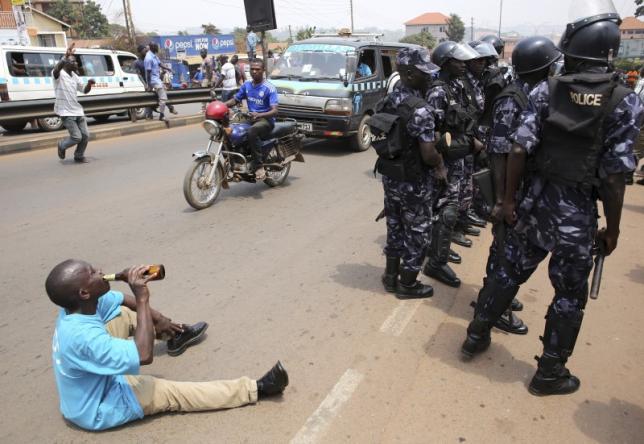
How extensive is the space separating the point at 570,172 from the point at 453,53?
218 centimetres

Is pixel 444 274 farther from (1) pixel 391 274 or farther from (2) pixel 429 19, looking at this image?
(2) pixel 429 19

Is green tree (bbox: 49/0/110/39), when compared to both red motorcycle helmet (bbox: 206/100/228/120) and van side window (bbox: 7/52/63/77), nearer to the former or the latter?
van side window (bbox: 7/52/63/77)

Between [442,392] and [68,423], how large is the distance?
1923mm

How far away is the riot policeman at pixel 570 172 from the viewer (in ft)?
6.95

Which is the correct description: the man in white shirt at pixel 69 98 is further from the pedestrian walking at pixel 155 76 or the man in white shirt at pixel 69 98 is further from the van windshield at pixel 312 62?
the pedestrian walking at pixel 155 76

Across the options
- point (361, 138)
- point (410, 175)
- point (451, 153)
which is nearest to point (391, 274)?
point (410, 175)

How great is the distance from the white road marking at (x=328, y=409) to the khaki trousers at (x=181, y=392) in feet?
1.06

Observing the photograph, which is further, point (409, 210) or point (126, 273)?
point (409, 210)

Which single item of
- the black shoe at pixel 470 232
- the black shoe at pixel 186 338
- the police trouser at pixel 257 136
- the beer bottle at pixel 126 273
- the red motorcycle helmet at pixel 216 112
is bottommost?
the black shoe at pixel 470 232

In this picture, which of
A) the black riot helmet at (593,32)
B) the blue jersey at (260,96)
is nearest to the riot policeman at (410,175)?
the black riot helmet at (593,32)

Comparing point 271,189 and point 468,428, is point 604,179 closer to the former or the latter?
point 468,428

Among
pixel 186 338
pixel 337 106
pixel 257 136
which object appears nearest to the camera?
pixel 186 338

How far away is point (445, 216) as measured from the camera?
3906mm

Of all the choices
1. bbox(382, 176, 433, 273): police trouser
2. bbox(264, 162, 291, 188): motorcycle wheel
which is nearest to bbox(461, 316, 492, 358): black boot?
bbox(382, 176, 433, 273): police trouser
